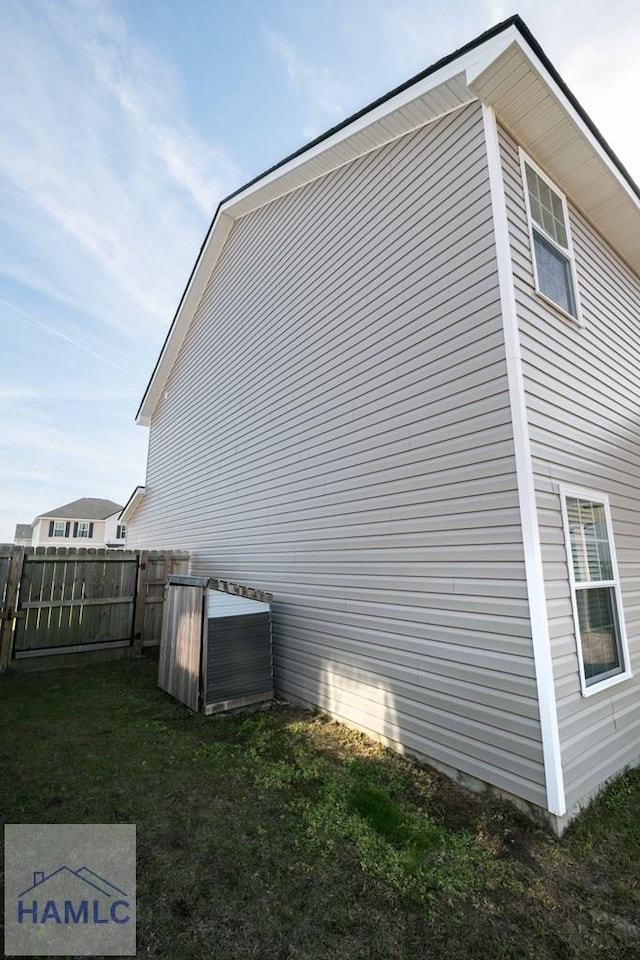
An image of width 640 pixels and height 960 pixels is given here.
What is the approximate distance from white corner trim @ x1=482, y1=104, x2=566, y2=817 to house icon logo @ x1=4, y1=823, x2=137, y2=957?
8.60 ft

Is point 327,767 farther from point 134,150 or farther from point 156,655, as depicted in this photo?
point 134,150

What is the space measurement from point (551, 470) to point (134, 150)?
9972mm

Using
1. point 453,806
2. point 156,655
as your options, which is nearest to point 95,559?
point 156,655

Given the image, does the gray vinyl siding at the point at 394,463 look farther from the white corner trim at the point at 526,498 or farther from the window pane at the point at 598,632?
A: the window pane at the point at 598,632

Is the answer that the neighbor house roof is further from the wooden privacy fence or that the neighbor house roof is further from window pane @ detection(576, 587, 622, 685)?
window pane @ detection(576, 587, 622, 685)

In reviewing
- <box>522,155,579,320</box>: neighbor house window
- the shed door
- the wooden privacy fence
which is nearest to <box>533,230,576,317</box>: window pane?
<box>522,155,579,320</box>: neighbor house window

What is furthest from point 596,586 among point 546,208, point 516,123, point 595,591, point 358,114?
point 358,114

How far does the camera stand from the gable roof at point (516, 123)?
369 cm

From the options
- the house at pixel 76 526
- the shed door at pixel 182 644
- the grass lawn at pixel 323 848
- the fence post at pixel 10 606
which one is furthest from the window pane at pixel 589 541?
the house at pixel 76 526

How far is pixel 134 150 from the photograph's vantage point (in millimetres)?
8359

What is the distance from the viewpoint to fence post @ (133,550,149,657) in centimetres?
779

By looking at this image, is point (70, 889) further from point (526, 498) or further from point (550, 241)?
point (550, 241)

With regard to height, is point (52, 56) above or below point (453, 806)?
above

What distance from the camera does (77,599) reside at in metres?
7.27
